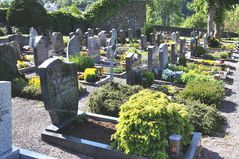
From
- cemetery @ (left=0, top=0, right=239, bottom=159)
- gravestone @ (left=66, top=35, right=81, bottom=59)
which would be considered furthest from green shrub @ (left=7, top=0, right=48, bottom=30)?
gravestone @ (left=66, top=35, right=81, bottom=59)

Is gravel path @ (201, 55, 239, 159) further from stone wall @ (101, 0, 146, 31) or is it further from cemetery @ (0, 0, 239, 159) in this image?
stone wall @ (101, 0, 146, 31)

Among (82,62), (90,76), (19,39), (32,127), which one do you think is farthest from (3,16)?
(32,127)

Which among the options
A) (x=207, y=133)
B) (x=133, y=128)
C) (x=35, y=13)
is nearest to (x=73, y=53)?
(x=207, y=133)

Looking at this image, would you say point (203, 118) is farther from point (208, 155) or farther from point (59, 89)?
point (59, 89)

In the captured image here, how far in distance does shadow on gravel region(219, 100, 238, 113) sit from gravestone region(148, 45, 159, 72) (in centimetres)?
370

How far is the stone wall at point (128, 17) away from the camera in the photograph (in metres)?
36.5

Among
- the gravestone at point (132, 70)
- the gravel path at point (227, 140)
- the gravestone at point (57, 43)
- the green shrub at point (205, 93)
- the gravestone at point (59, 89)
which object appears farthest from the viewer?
the gravestone at point (57, 43)

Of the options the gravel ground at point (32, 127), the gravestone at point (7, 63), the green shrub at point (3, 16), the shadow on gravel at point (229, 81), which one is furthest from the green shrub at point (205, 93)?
the green shrub at point (3, 16)

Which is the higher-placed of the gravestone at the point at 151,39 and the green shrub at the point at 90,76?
the gravestone at the point at 151,39

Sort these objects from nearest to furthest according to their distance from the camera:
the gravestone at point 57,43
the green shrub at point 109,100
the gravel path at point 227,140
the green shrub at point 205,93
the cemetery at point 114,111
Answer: the cemetery at point 114,111, the gravel path at point 227,140, the green shrub at point 109,100, the green shrub at point 205,93, the gravestone at point 57,43

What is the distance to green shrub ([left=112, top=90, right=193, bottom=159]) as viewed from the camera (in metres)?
6.34

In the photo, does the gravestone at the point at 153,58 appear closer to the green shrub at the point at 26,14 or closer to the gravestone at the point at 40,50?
the gravestone at the point at 40,50

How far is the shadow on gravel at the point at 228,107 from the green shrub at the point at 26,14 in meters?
20.7

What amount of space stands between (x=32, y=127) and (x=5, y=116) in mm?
2305
